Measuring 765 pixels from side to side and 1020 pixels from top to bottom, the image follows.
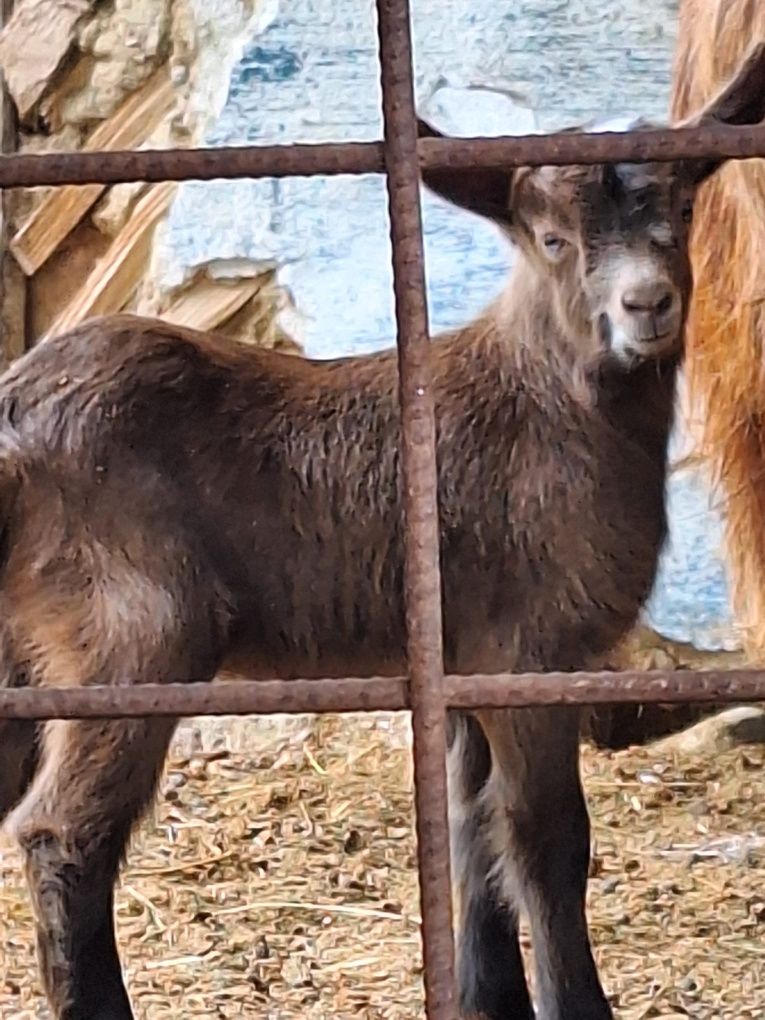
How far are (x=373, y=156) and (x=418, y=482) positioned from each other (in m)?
0.16

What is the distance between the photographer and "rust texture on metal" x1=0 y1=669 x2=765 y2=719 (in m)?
0.87

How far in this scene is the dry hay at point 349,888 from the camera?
1.89 m

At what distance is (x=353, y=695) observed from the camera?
87 cm

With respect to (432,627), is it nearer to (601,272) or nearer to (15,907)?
(601,272)

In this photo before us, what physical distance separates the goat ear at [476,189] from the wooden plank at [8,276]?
4.65 feet

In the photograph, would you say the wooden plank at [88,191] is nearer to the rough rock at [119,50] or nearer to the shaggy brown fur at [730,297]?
the rough rock at [119,50]

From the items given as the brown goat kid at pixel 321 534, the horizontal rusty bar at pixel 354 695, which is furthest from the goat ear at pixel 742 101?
the horizontal rusty bar at pixel 354 695

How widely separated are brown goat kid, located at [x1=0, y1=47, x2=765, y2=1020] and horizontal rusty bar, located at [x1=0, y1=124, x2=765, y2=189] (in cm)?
50

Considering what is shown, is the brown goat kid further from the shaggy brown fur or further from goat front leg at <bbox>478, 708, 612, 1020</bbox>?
the shaggy brown fur

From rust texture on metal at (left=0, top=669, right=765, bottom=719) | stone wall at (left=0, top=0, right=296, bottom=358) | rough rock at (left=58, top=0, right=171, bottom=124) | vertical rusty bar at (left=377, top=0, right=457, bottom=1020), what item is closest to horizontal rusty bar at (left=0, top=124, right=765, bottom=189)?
vertical rusty bar at (left=377, top=0, right=457, bottom=1020)

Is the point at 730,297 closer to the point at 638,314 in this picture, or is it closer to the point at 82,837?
the point at 638,314

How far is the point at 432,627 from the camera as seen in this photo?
2.89 feet

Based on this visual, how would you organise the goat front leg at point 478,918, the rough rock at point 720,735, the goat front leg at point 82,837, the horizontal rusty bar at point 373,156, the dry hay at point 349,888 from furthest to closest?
the rough rock at point 720,735
the dry hay at point 349,888
the goat front leg at point 478,918
the goat front leg at point 82,837
the horizontal rusty bar at point 373,156

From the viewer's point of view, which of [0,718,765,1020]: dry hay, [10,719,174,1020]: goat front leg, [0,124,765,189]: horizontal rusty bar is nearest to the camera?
[0,124,765,189]: horizontal rusty bar
